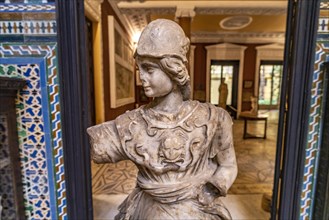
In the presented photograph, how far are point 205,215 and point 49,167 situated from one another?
928 mm

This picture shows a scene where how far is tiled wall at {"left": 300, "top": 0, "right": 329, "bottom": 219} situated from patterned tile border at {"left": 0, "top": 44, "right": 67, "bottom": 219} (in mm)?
1354

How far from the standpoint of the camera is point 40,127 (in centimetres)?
127

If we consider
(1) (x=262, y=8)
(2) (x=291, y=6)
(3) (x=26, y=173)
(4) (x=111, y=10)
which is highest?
(1) (x=262, y=8)

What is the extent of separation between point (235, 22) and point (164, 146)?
5308 millimetres

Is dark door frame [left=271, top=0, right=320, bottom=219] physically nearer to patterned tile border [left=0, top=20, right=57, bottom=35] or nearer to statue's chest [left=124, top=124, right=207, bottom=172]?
statue's chest [left=124, top=124, right=207, bottom=172]

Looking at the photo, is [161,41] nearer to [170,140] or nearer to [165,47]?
[165,47]

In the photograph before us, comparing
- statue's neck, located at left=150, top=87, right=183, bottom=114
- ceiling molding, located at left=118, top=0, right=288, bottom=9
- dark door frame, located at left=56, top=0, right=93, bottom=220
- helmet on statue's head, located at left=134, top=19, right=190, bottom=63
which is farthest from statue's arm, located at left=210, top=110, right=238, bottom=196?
ceiling molding, located at left=118, top=0, right=288, bottom=9

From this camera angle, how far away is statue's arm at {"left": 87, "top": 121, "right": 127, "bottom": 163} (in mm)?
716

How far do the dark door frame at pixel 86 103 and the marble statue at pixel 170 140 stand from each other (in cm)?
60

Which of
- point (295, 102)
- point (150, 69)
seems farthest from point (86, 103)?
point (295, 102)

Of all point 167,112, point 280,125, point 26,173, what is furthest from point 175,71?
point 26,173

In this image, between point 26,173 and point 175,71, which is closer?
point 175,71

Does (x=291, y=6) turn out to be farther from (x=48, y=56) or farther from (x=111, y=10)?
(x=111, y=10)

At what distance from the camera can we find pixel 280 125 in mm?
1387
